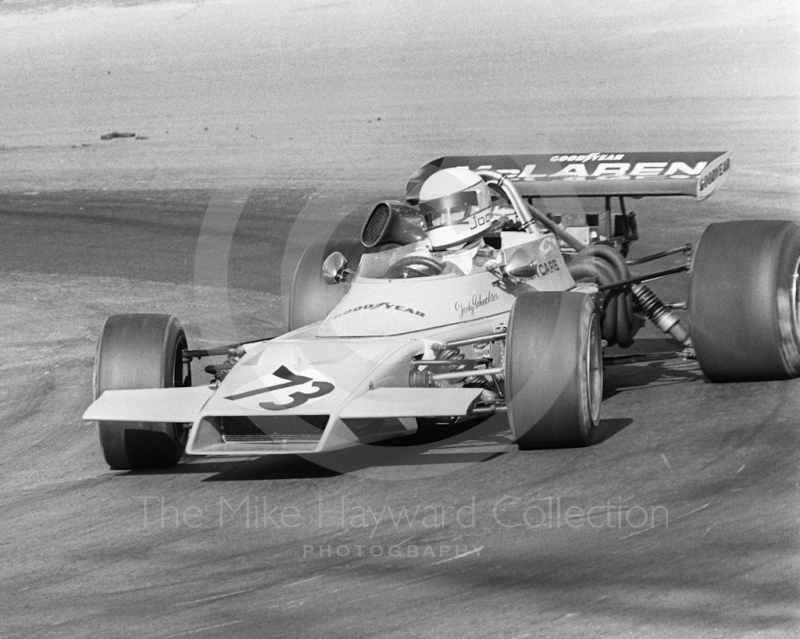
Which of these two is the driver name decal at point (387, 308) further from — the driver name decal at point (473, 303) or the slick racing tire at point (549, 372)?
the slick racing tire at point (549, 372)

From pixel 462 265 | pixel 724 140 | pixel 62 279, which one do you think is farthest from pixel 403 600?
pixel 724 140

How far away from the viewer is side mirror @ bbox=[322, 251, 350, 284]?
10.1 metres

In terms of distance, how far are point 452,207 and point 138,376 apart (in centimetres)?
233

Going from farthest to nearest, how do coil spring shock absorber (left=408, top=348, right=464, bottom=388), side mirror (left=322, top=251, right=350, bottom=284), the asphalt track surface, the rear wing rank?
the rear wing → side mirror (left=322, top=251, right=350, bottom=284) → coil spring shock absorber (left=408, top=348, right=464, bottom=388) → the asphalt track surface

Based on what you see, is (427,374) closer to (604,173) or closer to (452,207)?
(452,207)

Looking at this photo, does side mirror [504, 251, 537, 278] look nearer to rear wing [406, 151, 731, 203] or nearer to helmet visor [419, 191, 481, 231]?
helmet visor [419, 191, 481, 231]

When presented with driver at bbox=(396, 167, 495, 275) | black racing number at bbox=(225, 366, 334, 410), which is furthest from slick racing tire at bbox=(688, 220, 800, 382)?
black racing number at bbox=(225, 366, 334, 410)

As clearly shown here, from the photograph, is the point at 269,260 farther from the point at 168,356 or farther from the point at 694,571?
the point at 694,571

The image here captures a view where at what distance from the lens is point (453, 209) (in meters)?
9.61

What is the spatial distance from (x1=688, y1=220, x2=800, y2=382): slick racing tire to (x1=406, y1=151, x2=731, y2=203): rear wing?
159 cm

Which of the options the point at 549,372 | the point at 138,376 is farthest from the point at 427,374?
the point at 138,376

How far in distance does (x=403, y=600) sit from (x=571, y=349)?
228 centimetres

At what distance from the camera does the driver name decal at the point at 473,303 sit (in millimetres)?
9094

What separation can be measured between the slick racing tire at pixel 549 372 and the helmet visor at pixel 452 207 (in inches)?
55.0
